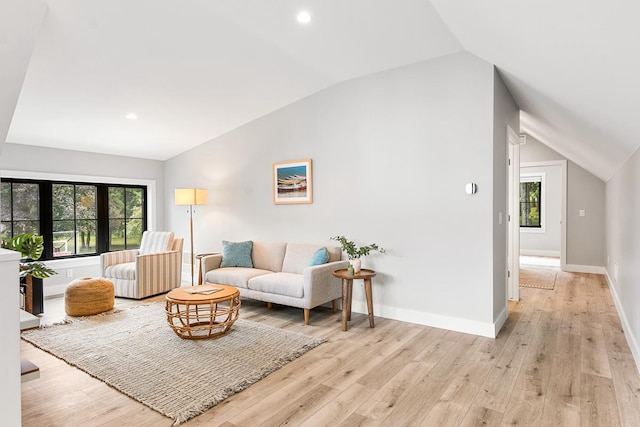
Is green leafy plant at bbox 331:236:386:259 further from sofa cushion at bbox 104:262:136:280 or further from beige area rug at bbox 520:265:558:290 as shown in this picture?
beige area rug at bbox 520:265:558:290

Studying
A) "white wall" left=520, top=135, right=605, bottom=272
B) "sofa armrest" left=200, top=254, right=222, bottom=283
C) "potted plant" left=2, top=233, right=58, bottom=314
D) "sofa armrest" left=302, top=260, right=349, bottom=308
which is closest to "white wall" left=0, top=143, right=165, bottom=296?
"sofa armrest" left=200, top=254, right=222, bottom=283

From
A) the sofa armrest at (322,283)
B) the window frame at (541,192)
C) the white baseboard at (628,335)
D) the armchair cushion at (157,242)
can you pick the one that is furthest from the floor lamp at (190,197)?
the window frame at (541,192)

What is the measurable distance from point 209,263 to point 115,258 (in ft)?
5.01

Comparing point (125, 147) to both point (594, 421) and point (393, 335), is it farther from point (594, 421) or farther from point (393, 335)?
point (594, 421)

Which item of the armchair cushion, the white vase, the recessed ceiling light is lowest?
the white vase

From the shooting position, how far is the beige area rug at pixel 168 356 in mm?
2387

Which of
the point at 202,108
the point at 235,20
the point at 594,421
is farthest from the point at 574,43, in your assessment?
the point at 202,108

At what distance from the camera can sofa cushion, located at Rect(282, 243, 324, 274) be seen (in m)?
4.50

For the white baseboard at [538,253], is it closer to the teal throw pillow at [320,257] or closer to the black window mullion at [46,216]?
the teal throw pillow at [320,257]

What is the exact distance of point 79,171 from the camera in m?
5.57

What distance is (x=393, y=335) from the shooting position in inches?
138

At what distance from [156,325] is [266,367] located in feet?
5.22

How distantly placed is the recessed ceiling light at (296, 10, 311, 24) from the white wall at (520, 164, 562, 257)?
716cm

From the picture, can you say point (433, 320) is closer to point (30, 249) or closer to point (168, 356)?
point (168, 356)
